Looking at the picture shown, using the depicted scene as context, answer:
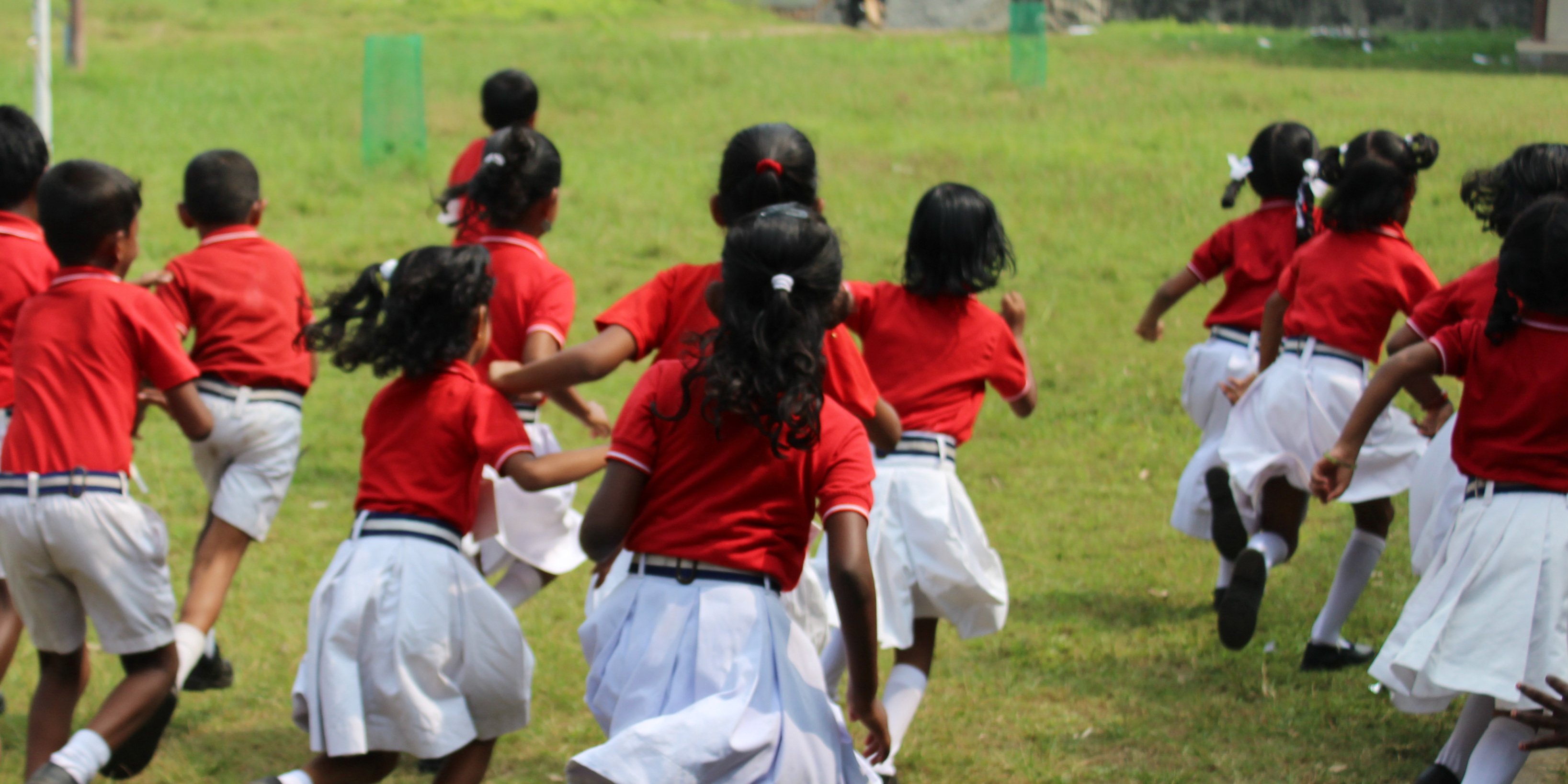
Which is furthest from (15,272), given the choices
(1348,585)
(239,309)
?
(1348,585)

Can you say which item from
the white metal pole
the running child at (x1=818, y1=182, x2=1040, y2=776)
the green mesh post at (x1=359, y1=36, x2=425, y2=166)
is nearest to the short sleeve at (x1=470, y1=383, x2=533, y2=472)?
the running child at (x1=818, y1=182, x2=1040, y2=776)

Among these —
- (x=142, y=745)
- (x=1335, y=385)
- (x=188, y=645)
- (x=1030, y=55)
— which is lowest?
(x=142, y=745)

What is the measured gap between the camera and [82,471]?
3.23 metres

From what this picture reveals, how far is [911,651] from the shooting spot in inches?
145

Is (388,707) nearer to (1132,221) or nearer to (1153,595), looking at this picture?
(1153,595)

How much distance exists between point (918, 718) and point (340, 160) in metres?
9.61

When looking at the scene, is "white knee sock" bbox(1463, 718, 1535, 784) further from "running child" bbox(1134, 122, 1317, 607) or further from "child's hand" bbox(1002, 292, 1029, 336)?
"running child" bbox(1134, 122, 1317, 607)

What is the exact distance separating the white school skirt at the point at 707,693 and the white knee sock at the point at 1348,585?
2.35m

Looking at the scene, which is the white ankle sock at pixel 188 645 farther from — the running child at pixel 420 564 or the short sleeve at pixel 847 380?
the short sleeve at pixel 847 380

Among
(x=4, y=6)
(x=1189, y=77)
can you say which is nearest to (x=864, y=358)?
(x=1189, y=77)

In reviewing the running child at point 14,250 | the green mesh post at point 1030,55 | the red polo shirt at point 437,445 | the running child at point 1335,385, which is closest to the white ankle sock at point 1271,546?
the running child at point 1335,385

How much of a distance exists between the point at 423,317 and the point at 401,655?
2.37 feet

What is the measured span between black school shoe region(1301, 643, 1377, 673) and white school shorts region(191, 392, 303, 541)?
10.1ft

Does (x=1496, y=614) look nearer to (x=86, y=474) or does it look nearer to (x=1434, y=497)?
(x=1434, y=497)
